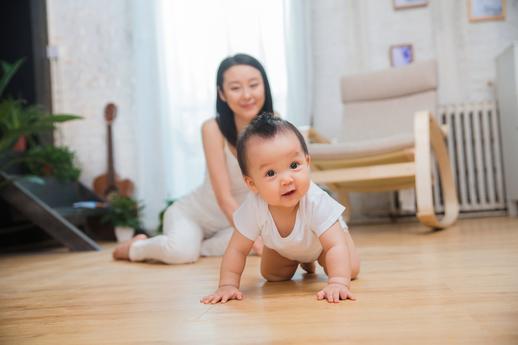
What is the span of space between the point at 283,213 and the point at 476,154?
2.28m

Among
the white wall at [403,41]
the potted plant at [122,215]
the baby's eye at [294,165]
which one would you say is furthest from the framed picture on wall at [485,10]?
the baby's eye at [294,165]

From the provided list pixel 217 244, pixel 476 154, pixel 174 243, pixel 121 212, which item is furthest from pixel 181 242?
pixel 476 154

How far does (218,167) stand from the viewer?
1.76 meters

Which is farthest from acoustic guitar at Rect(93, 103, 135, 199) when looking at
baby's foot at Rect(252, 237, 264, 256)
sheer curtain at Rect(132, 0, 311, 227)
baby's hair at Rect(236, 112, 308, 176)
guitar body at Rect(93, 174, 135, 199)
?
baby's hair at Rect(236, 112, 308, 176)

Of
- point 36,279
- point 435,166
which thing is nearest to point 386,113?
point 435,166

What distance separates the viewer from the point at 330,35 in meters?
3.30

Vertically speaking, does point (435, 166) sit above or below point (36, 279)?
above

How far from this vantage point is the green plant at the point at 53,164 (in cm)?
322

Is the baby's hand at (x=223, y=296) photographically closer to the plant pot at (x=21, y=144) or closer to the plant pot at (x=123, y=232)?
the plant pot at (x=123, y=232)

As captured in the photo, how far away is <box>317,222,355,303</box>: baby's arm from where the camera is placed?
3.03ft

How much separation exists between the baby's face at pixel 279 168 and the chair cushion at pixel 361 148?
1313 mm

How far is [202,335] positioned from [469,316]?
386mm

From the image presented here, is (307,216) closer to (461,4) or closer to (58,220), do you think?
(58,220)

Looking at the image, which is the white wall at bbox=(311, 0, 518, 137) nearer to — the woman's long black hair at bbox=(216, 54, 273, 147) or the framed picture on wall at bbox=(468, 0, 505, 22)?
the framed picture on wall at bbox=(468, 0, 505, 22)
